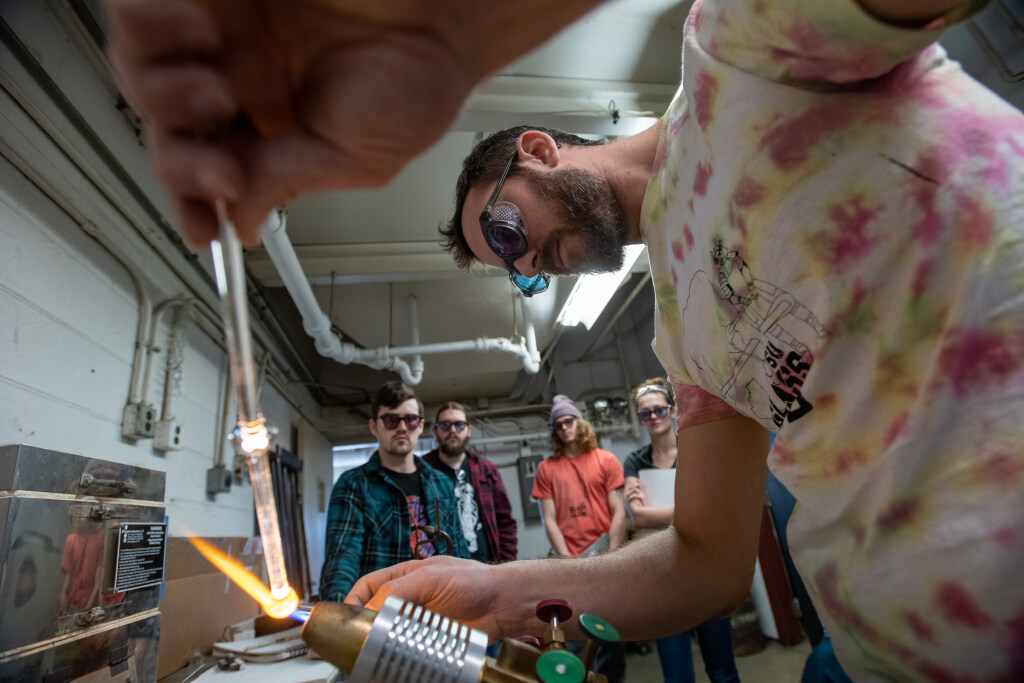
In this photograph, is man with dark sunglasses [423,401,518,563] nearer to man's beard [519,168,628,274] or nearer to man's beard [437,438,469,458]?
man's beard [437,438,469,458]

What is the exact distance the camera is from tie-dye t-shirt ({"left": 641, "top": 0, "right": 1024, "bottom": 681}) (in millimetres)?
433

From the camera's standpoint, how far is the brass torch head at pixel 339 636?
57 cm

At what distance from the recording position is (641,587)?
872 mm

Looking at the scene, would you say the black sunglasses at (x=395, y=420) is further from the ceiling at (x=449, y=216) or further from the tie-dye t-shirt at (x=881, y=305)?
the tie-dye t-shirt at (x=881, y=305)

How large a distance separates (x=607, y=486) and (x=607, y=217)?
2.70 metres

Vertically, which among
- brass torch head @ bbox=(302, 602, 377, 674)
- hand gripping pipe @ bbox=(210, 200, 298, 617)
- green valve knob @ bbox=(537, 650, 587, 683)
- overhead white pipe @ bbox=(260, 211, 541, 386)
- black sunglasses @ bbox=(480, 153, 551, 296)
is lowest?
green valve knob @ bbox=(537, 650, 587, 683)

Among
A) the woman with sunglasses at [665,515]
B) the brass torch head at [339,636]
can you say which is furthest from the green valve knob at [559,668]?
the woman with sunglasses at [665,515]

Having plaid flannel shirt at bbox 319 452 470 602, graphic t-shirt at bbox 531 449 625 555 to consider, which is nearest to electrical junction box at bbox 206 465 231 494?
plaid flannel shirt at bbox 319 452 470 602

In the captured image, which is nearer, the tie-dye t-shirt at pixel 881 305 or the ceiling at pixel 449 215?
the tie-dye t-shirt at pixel 881 305

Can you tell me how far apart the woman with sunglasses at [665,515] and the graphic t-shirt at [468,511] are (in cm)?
97

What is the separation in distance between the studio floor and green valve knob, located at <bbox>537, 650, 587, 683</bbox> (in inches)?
129

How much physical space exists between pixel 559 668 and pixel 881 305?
511 mm

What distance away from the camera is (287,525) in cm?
535

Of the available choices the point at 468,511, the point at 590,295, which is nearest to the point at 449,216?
the point at 590,295
